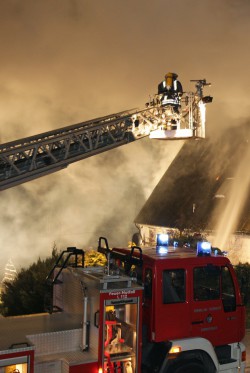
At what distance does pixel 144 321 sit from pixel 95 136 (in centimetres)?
466

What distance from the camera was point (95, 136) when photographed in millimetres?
8375

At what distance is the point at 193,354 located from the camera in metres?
4.39

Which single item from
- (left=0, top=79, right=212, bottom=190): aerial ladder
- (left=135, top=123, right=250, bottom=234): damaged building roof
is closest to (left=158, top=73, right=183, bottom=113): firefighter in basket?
(left=0, top=79, right=212, bottom=190): aerial ladder

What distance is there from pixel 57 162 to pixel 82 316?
381cm

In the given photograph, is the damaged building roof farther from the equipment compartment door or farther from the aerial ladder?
the equipment compartment door

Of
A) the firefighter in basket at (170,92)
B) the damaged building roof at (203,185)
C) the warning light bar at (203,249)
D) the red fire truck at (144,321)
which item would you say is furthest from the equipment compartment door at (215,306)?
the damaged building roof at (203,185)

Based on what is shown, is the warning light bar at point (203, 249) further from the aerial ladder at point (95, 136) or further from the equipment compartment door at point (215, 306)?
the aerial ladder at point (95, 136)

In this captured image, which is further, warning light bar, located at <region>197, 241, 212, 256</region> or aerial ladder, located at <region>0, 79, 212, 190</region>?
aerial ladder, located at <region>0, 79, 212, 190</region>

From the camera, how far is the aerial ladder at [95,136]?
7.11m

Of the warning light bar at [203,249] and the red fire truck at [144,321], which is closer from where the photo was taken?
the red fire truck at [144,321]

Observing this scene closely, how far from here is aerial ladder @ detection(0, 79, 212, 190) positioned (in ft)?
23.3

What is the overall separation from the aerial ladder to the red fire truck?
2.77 m

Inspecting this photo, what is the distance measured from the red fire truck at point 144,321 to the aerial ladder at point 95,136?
277 cm

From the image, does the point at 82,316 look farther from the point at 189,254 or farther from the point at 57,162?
the point at 57,162
